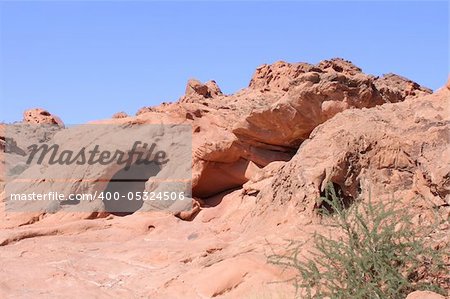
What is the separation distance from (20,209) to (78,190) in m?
1.15

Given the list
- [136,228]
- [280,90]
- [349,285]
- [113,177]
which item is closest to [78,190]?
[113,177]

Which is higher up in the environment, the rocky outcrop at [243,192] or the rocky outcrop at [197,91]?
the rocky outcrop at [197,91]

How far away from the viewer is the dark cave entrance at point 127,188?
11312mm

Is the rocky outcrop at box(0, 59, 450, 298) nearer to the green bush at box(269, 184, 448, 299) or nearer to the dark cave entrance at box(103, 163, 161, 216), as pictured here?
the dark cave entrance at box(103, 163, 161, 216)

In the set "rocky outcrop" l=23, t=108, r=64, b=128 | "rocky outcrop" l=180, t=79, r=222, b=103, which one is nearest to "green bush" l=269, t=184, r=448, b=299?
"rocky outcrop" l=180, t=79, r=222, b=103

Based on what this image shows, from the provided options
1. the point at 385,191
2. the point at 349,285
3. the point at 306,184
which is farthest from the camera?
the point at 306,184

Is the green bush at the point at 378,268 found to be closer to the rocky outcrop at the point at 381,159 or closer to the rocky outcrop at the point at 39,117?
the rocky outcrop at the point at 381,159

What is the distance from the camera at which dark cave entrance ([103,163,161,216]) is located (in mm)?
11312

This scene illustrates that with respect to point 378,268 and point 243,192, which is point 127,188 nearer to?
point 243,192

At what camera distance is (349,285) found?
13.3 feet

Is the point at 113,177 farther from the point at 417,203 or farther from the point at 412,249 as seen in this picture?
the point at 412,249

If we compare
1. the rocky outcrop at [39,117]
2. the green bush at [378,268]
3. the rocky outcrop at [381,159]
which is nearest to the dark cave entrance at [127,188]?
the rocky outcrop at [381,159]

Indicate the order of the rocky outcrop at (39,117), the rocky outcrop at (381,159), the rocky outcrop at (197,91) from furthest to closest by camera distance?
the rocky outcrop at (39,117), the rocky outcrop at (197,91), the rocky outcrop at (381,159)

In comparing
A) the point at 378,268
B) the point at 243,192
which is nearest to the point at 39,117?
the point at 243,192
